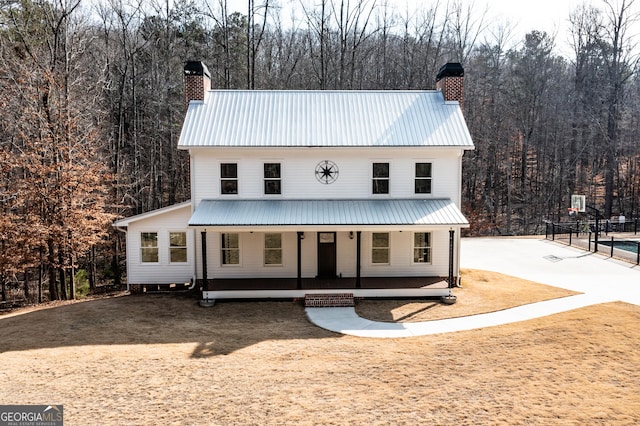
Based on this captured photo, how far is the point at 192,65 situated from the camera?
18.0 metres

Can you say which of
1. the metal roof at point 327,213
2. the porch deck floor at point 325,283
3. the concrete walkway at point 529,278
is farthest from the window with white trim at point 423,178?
the concrete walkway at point 529,278

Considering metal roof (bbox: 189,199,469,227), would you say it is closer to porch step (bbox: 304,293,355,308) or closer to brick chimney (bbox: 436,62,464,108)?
porch step (bbox: 304,293,355,308)

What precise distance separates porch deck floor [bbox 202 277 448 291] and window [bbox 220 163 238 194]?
367 cm

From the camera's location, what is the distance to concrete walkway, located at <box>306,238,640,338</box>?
13.0 meters

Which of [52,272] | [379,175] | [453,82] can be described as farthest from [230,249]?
[453,82]

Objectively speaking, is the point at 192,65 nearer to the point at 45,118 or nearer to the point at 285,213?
the point at 45,118

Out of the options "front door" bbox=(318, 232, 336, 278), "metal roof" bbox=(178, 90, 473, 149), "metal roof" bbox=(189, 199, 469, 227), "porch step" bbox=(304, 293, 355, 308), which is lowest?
"porch step" bbox=(304, 293, 355, 308)

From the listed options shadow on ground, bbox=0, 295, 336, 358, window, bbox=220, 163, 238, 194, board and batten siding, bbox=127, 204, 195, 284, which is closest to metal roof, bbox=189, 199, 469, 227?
window, bbox=220, 163, 238, 194

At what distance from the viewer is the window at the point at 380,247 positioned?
17219 mm

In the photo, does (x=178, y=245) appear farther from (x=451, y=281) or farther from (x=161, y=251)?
(x=451, y=281)

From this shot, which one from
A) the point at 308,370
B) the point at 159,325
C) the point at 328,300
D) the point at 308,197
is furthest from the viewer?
the point at 308,197

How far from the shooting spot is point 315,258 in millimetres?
17328

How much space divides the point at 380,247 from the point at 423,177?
338 cm

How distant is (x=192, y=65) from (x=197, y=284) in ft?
30.7
